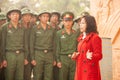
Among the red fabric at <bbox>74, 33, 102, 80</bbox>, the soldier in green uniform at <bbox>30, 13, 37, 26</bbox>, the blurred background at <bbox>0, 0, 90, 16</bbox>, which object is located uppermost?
the blurred background at <bbox>0, 0, 90, 16</bbox>

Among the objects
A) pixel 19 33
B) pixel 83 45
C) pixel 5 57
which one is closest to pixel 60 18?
pixel 19 33

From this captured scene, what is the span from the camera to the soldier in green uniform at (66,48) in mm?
5684

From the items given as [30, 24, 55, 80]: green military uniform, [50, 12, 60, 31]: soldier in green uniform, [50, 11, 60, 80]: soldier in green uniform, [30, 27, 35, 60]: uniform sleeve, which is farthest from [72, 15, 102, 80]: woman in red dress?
[50, 12, 60, 31]: soldier in green uniform

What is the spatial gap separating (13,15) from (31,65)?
117 centimetres

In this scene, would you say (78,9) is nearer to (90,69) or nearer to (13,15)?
(13,15)

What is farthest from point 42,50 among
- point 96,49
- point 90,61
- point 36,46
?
point 96,49

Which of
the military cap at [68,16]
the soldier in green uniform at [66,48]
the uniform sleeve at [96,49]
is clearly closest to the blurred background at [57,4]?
the military cap at [68,16]

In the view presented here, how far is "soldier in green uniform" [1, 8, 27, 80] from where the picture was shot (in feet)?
18.1

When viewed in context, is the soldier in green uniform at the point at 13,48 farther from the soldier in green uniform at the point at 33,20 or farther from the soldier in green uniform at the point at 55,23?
the soldier in green uniform at the point at 55,23

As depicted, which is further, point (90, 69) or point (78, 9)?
point (78, 9)

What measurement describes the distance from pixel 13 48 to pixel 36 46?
51cm

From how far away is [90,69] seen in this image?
3945mm

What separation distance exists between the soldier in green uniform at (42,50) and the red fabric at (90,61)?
1713 mm

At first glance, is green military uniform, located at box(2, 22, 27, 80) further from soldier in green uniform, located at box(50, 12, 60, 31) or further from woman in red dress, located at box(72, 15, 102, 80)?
woman in red dress, located at box(72, 15, 102, 80)
